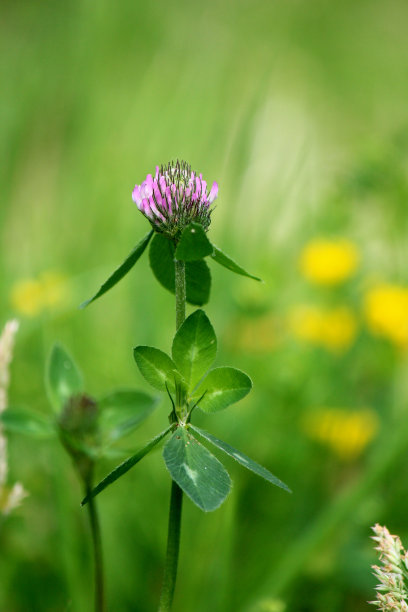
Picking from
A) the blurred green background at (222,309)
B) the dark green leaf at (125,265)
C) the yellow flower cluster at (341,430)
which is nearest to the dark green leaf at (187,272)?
the dark green leaf at (125,265)

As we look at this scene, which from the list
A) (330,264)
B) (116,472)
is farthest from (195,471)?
(330,264)

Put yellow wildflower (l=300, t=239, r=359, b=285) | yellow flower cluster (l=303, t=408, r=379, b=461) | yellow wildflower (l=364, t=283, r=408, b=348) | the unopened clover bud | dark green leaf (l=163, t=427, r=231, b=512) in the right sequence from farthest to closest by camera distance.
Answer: yellow wildflower (l=300, t=239, r=359, b=285) < yellow wildflower (l=364, t=283, r=408, b=348) < yellow flower cluster (l=303, t=408, r=379, b=461) < the unopened clover bud < dark green leaf (l=163, t=427, r=231, b=512)

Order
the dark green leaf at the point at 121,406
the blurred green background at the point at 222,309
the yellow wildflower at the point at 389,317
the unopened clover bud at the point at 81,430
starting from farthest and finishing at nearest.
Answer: the yellow wildflower at the point at 389,317 < the blurred green background at the point at 222,309 < the dark green leaf at the point at 121,406 < the unopened clover bud at the point at 81,430

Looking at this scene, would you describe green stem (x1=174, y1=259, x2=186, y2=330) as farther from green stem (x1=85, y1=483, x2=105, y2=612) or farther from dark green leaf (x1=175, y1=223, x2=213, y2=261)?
green stem (x1=85, y1=483, x2=105, y2=612)

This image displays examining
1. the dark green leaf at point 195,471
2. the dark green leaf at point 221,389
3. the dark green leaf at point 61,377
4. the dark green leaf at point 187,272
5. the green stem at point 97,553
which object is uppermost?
the dark green leaf at point 187,272

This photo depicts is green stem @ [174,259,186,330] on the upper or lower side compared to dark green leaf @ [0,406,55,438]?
upper

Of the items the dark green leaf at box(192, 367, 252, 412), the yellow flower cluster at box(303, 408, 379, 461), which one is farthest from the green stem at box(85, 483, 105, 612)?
the yellow flower cluster at box(303, 408, 379, 461)

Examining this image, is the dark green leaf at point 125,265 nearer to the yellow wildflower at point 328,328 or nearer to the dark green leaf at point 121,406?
the dark green leaf at point 121,406

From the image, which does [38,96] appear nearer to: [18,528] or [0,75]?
[0,75]
